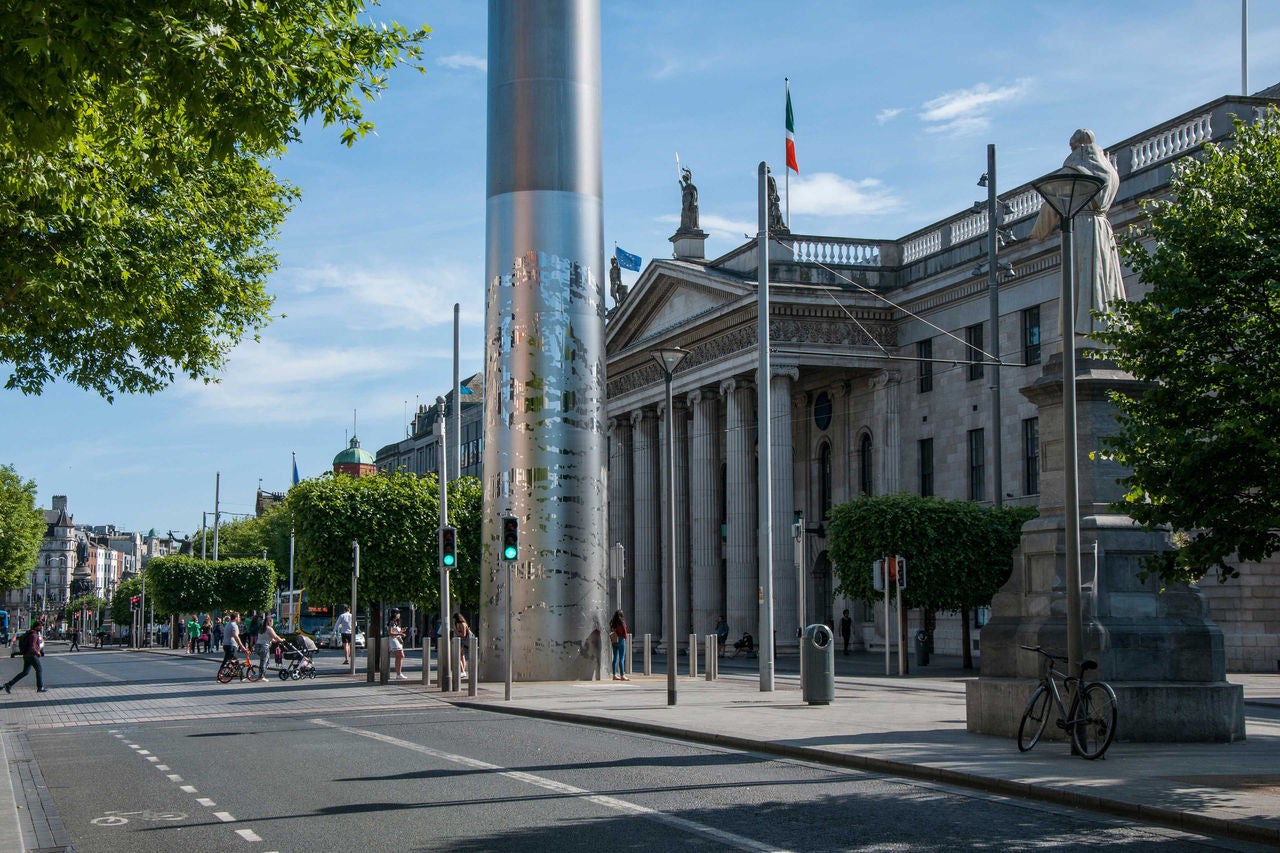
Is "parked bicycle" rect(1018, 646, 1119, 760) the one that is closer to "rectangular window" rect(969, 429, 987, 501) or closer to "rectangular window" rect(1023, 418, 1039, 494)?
"rectangular window" rect(1023, 418, 1039, 494)

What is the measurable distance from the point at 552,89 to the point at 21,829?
23465 millimetres

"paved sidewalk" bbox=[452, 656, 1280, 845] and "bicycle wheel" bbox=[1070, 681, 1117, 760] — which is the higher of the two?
"bicycle wheel" bbox=[1070, 681, 1117, 760]

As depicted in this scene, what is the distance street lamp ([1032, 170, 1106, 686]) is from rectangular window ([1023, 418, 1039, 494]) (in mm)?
32868

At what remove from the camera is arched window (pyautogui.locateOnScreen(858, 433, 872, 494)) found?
5709cm

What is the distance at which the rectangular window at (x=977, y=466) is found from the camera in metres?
50.6

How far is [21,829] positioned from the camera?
11.3 metres

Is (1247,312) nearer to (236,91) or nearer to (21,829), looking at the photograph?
(236,91)

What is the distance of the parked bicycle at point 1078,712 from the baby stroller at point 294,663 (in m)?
29.7

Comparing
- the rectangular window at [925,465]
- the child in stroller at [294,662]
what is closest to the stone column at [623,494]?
the rectangular window at [925,465]

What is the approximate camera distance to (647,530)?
2608 inches

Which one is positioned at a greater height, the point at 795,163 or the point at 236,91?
the point at 795,163

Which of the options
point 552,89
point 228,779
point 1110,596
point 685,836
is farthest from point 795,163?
point 685,836

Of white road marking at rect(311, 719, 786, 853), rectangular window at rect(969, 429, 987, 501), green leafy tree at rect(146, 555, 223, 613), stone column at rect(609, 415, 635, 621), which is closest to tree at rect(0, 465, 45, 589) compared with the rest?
green leafy tree at rect(146, 555, 223, 613)

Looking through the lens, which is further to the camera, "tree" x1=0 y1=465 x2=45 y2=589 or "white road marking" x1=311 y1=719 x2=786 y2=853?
"tree" x1=0 y1=465 x2=45 y2=589
